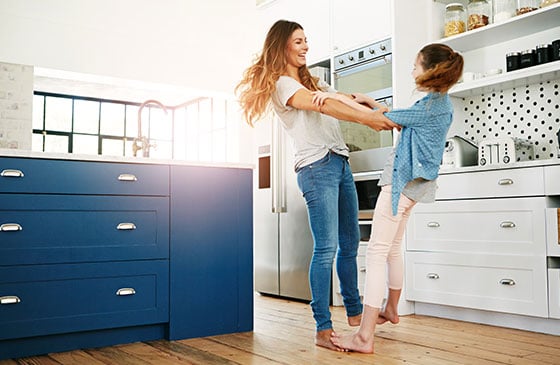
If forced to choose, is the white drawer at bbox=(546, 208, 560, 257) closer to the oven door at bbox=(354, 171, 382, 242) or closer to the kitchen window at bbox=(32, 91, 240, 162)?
the oven door at bbox=(354, 171, 382, 242)

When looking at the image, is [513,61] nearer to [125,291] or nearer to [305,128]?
[305,128]

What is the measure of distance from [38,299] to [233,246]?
0.90 m

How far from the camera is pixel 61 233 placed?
2.39 meters

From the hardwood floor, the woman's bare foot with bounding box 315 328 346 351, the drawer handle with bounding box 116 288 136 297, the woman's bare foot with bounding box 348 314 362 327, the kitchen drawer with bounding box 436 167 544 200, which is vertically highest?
the kitchen drawer with bounding box 436 167 544 200

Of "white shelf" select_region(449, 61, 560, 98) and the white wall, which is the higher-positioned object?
the white wall

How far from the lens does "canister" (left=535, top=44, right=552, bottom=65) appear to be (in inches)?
120

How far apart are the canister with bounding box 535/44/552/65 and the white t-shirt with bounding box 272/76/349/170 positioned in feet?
4.38

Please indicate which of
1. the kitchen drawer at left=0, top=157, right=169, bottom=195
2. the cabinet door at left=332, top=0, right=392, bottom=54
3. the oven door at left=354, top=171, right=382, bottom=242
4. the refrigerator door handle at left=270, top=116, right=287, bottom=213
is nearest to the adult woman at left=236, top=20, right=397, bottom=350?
the kitchen drawer at left=0, top=157, right=169, bottom=195

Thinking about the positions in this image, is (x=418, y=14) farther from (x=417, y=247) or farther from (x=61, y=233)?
(x=61, y=233)

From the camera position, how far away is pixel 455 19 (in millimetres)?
3516

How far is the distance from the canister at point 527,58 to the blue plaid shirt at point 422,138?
118 centimetres

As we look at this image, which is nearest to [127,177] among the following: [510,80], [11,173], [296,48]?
[11,173]

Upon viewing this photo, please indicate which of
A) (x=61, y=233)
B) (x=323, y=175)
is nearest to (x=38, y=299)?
(x=61, y=233)

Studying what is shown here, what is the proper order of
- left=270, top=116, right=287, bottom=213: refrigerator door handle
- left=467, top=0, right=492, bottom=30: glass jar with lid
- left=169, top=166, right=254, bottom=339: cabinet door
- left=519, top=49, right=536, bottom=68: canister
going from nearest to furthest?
left=169, top=166, right=254, bottom=339: cabinet door
left=519, top=49, right=536, bottom=68: canister
left=467, top=0, right=492, bottom=30: glass jar with lid
left=270, top=116, right=287, bottom=213: refrigerator door handle
